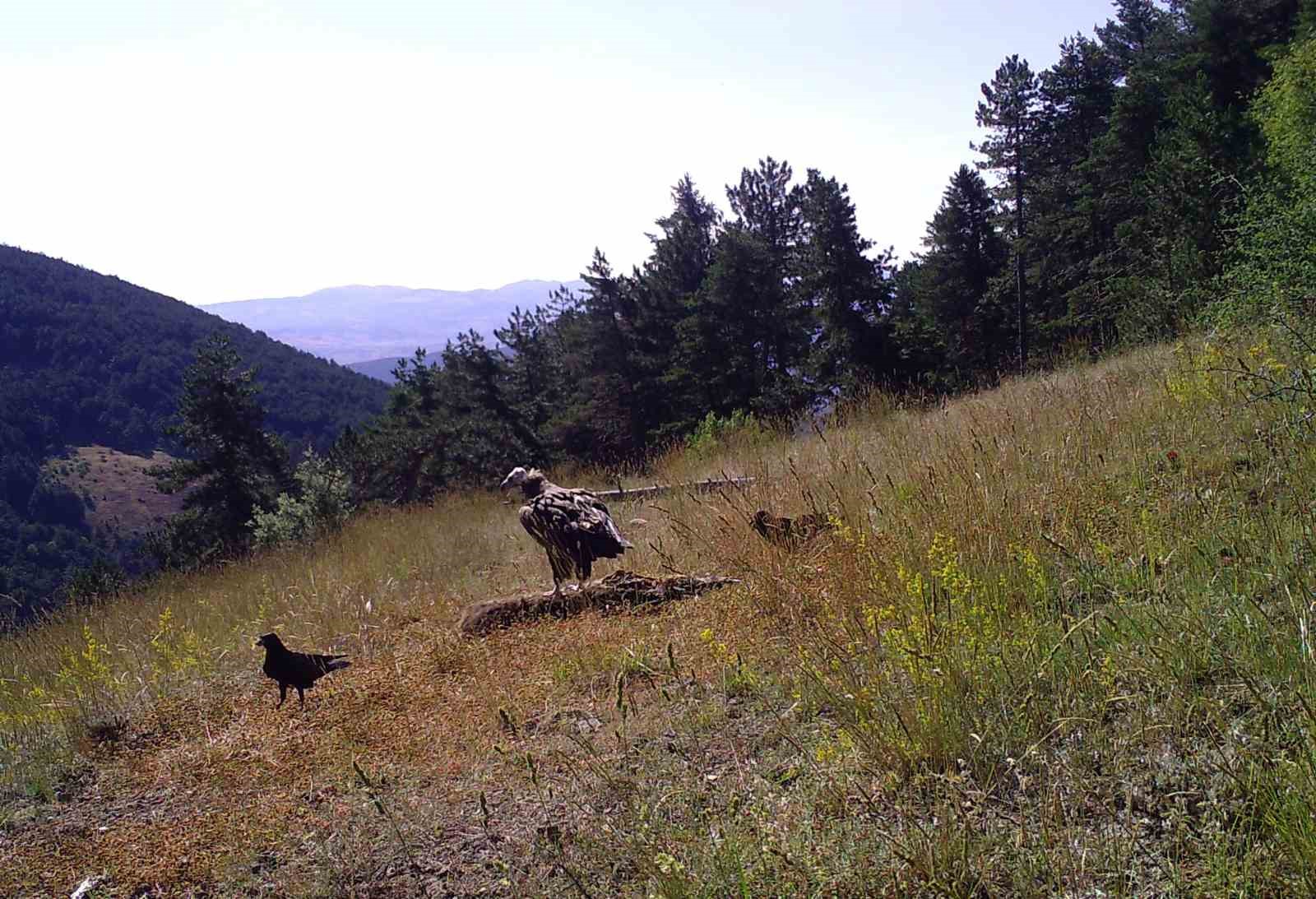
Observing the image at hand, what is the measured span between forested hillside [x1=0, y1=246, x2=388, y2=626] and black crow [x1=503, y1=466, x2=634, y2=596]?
104m

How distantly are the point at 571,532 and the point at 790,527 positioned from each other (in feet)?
4.53

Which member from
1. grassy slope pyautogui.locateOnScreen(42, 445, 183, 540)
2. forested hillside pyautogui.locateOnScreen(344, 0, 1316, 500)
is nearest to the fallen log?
forested hillside pyautogui.locateOnScreen(344, 0, 1316, 500)

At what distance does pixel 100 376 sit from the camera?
122000 mm

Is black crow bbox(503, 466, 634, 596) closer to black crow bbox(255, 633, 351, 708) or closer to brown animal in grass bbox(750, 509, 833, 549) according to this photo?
brown animal in grass bbox(750, 509, 833, 549)

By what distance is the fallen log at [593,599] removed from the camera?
4.46 m

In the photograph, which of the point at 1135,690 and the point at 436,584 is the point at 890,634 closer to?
the point at 1135,690

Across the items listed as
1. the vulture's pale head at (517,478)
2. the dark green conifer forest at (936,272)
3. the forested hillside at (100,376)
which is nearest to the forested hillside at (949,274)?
the dark green conifer forest at (936,272)

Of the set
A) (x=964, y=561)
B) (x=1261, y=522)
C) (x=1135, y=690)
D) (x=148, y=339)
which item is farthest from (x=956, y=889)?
(x=148, y=339)

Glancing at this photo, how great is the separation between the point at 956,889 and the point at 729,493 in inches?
152

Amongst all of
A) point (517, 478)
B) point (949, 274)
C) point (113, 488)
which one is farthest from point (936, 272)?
point (113, 488)

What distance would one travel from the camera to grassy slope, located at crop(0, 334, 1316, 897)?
6.11ft

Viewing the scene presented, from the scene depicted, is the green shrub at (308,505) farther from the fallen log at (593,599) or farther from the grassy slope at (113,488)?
the grassy slope at (113,488)

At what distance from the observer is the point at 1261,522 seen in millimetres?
2898

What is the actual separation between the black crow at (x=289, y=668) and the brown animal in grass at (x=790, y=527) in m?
2.48
